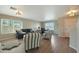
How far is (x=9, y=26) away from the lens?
5.35ft

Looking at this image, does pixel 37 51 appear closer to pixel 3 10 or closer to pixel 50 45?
pixel 50 45

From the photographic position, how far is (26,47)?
1632mm

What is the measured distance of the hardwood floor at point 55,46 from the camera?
5.24ft

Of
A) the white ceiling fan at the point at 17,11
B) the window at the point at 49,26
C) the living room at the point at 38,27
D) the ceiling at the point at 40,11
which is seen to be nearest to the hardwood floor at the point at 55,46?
the living room at the point at 38,27

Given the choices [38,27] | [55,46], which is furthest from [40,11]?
[55,46]

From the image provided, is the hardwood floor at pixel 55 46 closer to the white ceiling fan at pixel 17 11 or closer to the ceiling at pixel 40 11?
the ceiling at pixel 40 11

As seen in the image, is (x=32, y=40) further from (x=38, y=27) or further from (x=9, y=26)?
(x=9, y=26)

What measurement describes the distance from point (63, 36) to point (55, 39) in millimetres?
149

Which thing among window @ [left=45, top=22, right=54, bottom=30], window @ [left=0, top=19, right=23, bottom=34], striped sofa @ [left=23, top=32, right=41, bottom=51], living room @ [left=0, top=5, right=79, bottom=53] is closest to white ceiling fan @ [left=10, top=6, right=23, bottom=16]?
living room @ [left=0, top=5, right=79, bottom=53]

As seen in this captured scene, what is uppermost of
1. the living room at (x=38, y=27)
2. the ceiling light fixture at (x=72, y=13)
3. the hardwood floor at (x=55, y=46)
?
the ceiling light fixture at (x=72, y=13)

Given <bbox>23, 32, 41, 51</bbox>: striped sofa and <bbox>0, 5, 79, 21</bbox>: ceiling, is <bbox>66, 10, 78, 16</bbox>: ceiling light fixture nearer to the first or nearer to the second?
<bbox>0, 5, 79, 21</bbox>: ceiling

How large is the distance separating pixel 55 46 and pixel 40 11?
652 millimetres

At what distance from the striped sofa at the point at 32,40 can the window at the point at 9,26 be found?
0.22m
